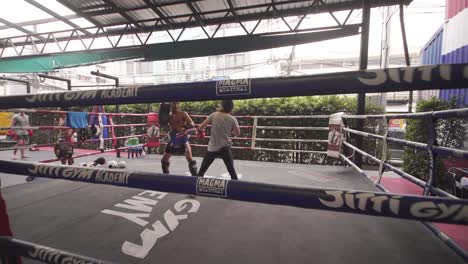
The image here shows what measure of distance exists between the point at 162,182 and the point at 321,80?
0.64m

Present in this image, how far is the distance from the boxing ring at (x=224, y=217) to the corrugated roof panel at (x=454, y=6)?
430 cm

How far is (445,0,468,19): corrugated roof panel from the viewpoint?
460 cm

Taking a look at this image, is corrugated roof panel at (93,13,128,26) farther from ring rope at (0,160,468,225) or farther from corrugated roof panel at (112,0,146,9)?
ring rope at (0,160,468,225)

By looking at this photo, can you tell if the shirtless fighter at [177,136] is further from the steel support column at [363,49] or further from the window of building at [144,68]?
the window of building at [144,68]

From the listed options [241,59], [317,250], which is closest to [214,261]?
[317,250]

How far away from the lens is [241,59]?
2539 centimetres

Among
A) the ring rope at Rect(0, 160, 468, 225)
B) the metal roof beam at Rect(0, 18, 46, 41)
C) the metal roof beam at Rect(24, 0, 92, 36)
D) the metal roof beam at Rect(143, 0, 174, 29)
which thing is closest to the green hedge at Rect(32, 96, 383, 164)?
the metal roof beam at Rect(143, 0, 174, 29)

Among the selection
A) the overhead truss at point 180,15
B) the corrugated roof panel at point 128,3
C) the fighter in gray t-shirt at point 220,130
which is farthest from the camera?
the corrugated roof panel at point 128,3

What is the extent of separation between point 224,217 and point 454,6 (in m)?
6.32

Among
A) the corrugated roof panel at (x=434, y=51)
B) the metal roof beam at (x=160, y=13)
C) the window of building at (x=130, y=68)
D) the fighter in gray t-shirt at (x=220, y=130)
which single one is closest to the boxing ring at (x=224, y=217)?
the fighter in gray t-shirt at (x=220, y=130)

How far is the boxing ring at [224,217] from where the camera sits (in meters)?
0.70

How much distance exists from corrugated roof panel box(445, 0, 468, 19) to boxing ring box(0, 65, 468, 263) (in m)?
4.30

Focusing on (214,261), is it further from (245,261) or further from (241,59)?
(241,59)

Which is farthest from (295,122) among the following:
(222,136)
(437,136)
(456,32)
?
(222,136)
